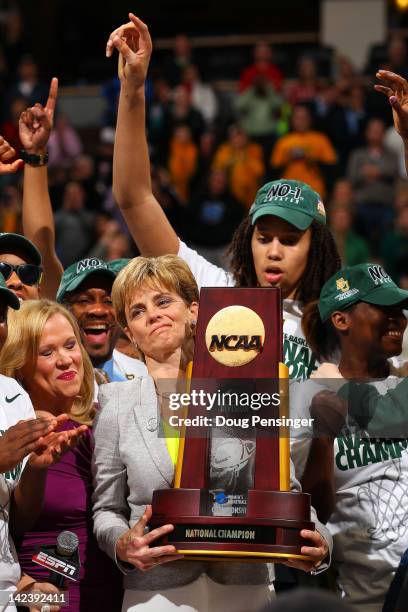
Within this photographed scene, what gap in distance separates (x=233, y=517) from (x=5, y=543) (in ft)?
2.11

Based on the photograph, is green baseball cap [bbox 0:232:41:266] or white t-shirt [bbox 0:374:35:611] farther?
green baseball cap [bbox 0:232:41:266]

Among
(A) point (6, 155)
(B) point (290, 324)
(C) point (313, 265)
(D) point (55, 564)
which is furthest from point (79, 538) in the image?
(A) point (6, 155)

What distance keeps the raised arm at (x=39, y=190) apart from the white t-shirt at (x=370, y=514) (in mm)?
1530

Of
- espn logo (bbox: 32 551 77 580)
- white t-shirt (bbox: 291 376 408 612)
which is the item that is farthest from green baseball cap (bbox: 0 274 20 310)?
white t-shirt (bbox: 291 376 408 612)

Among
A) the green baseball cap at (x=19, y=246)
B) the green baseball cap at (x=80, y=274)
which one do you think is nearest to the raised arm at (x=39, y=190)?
the green baseball cap at (x=80, y=274)

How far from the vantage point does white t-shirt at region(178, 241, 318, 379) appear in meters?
3.79

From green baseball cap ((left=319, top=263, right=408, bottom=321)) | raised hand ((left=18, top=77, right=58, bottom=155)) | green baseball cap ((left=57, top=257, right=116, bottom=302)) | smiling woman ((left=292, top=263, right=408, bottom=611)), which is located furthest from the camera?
raised hand ((left=18, top=77, right=58, bottom=155))

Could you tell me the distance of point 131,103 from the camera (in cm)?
383

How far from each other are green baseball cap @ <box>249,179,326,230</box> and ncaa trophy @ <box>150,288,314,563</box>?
29.9 inches

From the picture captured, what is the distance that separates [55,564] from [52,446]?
1.50 ft

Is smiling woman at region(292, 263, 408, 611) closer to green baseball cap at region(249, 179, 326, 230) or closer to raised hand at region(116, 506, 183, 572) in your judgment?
green baseball cap at region(249, 179, 326, 230)

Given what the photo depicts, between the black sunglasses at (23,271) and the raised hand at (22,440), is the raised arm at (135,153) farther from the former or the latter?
the raised hand at (22,440)

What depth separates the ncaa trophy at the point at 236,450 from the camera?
2.94 meters

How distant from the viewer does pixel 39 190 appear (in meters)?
4.46
